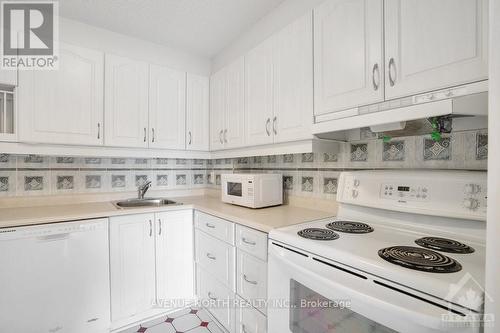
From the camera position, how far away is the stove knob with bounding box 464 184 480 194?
A: 36.7 inches

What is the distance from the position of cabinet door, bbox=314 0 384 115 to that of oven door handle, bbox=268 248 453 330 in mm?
775

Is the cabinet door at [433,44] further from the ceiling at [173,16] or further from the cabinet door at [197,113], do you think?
the cabinet door at [197,113]

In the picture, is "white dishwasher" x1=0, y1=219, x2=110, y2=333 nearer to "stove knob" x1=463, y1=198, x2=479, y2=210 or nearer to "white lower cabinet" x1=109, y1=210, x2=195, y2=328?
"white lower cabinet" x1=109, y1=210, x2=195, y2=328

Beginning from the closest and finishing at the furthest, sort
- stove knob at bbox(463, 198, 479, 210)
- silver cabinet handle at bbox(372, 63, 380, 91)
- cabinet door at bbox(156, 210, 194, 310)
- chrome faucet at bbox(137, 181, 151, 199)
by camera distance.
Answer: stove knob at bbox(463, 198, 479, 210) → silver cabinet handle at bbox(372, 63, 380, 91) → cabinet door at bbox(156, 210, 194, 310) → chrome faucet at bbox(137, 181, 151, 199)

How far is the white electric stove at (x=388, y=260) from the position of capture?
0.64 metres

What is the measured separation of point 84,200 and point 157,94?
1133mm

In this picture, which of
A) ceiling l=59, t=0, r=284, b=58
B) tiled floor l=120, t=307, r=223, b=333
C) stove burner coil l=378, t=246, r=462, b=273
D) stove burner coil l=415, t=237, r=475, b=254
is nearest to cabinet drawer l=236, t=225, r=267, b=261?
stove burner coil l=378, t=246, r=462, b=273

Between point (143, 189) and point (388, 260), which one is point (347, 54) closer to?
point (388, 260)

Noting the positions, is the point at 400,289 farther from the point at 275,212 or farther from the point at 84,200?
the point at 84,200

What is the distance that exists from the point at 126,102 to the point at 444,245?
225 cm

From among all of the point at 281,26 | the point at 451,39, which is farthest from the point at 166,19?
the point at 451,39

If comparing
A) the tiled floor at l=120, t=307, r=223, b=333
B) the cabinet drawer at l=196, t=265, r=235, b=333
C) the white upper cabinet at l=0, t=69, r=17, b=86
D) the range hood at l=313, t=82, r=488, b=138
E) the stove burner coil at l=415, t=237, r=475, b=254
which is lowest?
the tiled floor at l=120, t=307, r=223, b=333

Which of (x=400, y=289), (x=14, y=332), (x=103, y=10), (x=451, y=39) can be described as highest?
(x=103, y=10)

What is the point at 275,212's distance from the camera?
1.64 metres
